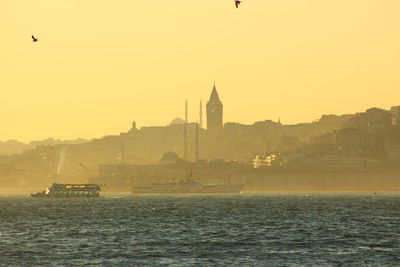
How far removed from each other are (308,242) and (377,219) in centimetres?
4457

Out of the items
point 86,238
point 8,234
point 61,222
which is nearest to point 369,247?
point 86,238

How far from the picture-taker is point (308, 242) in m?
90.1

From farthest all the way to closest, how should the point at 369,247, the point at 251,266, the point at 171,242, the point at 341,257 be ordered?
the point at 171,242
the point at 369,247
the point at 341,257
the point at 251,266

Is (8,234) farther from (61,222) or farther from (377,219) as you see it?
(377,219)

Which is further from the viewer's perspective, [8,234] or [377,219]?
[377,219]

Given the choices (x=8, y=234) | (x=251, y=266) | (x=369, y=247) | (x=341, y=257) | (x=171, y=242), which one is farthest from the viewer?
(x=8, y=234)

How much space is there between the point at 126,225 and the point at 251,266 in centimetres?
5084

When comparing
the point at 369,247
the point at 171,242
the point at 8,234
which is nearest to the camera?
the point at 369,247

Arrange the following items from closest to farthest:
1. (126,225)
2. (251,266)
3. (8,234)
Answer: (251,266) → (8,234) → (126,225)

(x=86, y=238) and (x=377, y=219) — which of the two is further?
(x=377, y=219)

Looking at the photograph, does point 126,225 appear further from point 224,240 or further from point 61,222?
point 224,240

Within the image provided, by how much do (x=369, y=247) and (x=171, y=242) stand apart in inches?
770

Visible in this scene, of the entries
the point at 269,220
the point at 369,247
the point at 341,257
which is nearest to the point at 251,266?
the point at 341,257

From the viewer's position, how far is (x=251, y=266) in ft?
233
